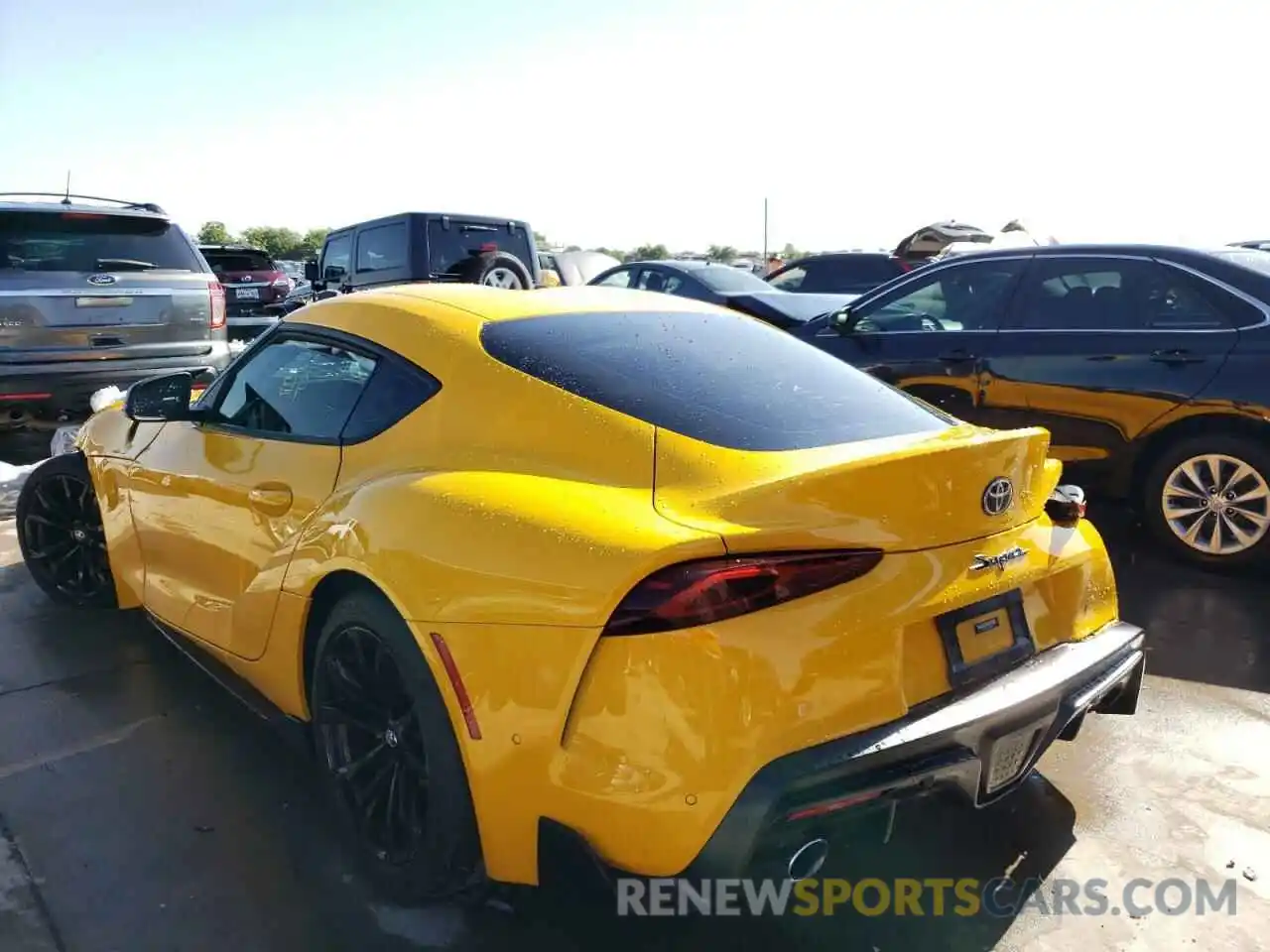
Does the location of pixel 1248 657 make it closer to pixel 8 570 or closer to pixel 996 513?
pixel 996 513

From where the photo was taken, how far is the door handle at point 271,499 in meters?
2.88

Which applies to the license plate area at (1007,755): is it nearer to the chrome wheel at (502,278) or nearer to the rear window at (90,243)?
the rear window at (90,243)

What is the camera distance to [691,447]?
2.29m

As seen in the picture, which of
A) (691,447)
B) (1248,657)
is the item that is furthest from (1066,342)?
(691,447)

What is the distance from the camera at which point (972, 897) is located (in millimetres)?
2527

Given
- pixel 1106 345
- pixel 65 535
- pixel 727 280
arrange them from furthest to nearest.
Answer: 1. pixel 727 280
2. pixel 1106 345
3. pixel 65 535

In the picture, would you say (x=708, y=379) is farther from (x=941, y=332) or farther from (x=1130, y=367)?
(x=941, y=332)

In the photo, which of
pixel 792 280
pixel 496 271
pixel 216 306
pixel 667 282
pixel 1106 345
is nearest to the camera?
pixel 1106 345

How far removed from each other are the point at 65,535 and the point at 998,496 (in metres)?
3.92

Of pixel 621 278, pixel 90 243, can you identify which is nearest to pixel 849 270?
pixel 621 278

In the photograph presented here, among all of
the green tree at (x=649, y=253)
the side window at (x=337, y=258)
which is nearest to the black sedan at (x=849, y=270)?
the side window at (x=337, y=258)

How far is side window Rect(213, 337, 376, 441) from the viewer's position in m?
2.94

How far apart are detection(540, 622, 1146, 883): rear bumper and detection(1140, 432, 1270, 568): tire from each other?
9.37ft

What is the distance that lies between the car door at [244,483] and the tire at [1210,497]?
396 cm
